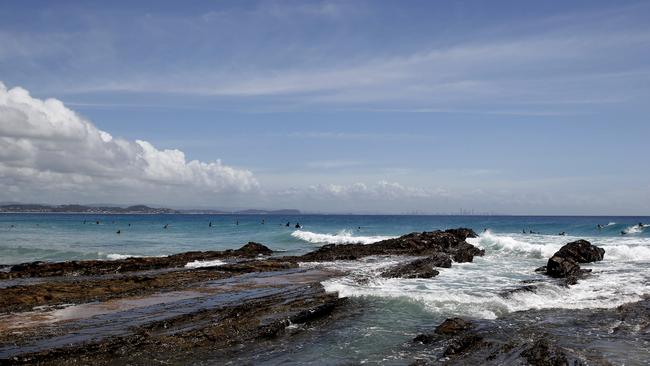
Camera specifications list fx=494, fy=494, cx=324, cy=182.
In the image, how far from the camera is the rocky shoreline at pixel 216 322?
11.6 m

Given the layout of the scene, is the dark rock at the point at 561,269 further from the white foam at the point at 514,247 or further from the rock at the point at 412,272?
the white foam at the point at 514,247

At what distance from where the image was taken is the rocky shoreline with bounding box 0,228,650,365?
11.6 metres

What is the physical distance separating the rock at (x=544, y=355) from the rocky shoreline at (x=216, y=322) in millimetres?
23

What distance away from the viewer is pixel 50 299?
1928cm

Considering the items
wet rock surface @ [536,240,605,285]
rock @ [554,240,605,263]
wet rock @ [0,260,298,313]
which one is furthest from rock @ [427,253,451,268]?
wet rock @ [0,260,298,313]

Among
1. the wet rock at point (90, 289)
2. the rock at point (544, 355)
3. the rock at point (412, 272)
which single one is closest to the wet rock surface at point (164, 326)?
the wet rock at point (90, 289)

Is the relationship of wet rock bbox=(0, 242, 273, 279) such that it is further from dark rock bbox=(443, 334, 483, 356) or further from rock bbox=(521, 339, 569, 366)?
rock bbox=(521, 339, 569, 366)

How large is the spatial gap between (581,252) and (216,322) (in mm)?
27611

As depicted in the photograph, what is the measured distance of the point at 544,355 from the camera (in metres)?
11.0

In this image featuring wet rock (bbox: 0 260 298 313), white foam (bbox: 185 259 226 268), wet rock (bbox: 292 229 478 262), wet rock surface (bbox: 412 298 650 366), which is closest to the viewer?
wet rock surface (bbox: 412 298 650 366)

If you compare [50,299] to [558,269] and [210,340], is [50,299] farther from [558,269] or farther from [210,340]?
[558,269]

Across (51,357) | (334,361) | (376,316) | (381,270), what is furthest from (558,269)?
(51,357)

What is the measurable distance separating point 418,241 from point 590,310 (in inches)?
986

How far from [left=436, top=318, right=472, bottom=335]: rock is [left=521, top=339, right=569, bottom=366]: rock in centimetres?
223
